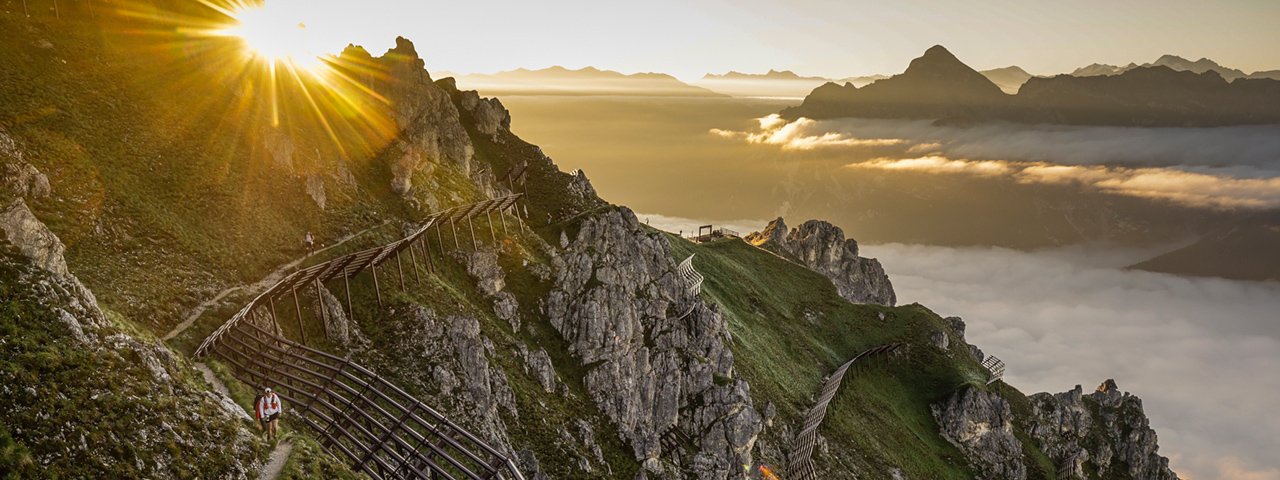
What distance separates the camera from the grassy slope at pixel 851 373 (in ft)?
440

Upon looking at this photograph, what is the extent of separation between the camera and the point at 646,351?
10019cm

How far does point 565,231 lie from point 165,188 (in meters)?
51.9

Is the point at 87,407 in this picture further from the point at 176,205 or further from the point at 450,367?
the point at 176,205

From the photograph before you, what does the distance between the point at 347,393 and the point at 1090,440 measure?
640 ft

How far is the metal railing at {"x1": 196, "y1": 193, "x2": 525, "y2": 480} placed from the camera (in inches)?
1646

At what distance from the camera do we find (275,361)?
50781mm

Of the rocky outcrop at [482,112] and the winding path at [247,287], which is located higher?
the rocky outcrop at [482,112]

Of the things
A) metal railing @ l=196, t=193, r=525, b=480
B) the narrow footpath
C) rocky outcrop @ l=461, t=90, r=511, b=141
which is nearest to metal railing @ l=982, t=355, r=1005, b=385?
rocky outcrop @ l=461, t=90, r=511, b=141

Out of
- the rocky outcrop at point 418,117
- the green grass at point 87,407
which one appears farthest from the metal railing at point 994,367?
the green grass at point 87,407

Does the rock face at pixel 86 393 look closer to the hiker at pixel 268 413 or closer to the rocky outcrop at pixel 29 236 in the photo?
the rocky outcrop at pixel 29 236

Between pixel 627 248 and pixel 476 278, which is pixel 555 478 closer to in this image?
pixel 476 278

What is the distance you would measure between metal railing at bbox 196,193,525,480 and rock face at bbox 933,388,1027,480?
13068cm

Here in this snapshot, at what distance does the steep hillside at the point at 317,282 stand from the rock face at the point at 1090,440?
5829cm

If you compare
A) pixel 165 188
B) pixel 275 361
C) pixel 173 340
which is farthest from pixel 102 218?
pixel 275 361
